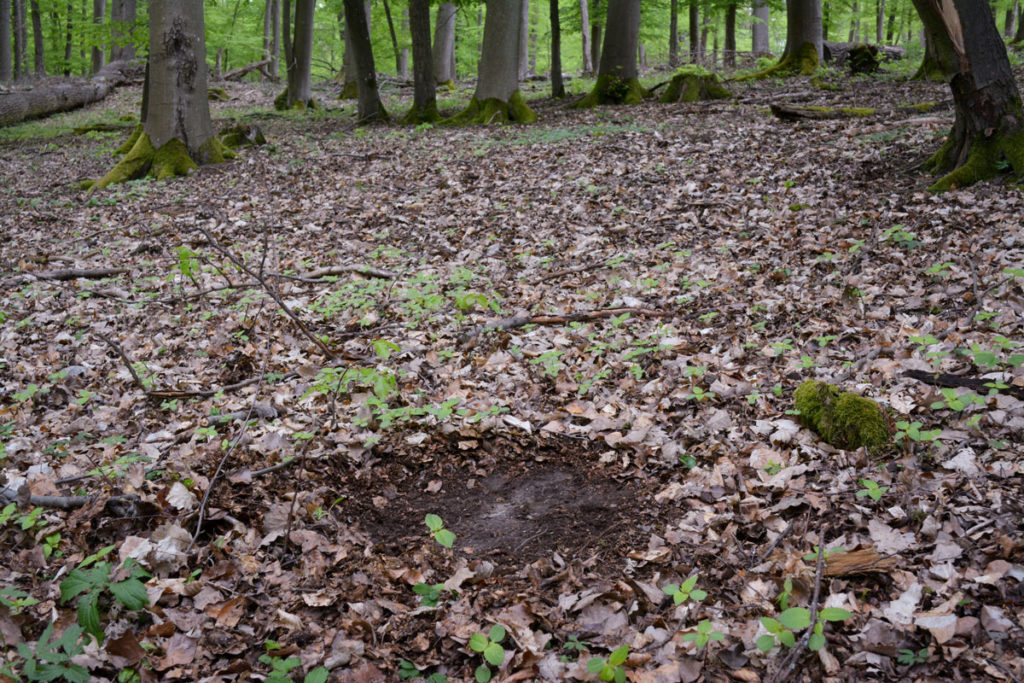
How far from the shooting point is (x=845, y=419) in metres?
3.54

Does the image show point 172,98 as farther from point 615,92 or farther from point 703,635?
point 703,635

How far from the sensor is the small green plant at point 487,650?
254 centimetres

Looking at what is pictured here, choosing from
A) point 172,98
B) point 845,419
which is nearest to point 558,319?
point 845,419

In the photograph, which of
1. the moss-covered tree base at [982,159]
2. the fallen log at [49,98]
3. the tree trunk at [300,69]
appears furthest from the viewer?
the fallen log at [49,98]

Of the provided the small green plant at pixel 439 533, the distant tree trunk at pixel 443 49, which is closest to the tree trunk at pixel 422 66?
the distant tree trunk at pixel 443 49

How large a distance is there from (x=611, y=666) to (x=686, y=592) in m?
0.47

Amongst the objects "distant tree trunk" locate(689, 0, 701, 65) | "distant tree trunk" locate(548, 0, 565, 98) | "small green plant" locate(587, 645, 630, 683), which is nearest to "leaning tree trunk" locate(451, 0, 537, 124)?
"distant tree trunk" locate(548, 0, 565, 98)

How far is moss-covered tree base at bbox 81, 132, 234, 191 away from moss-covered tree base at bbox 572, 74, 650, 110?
25.9 feet

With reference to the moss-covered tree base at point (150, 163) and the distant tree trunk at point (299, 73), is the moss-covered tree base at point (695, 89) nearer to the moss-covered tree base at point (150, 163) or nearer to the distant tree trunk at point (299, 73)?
the moss-covered tree base at point (150, 163)

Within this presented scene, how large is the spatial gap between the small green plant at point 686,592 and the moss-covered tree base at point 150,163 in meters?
10.6

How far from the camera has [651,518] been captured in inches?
129

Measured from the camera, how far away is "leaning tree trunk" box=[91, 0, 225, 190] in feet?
34.5

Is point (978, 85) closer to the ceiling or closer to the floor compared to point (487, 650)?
closer to the ceiling

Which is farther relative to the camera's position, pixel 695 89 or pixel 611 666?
pixel 695 89
